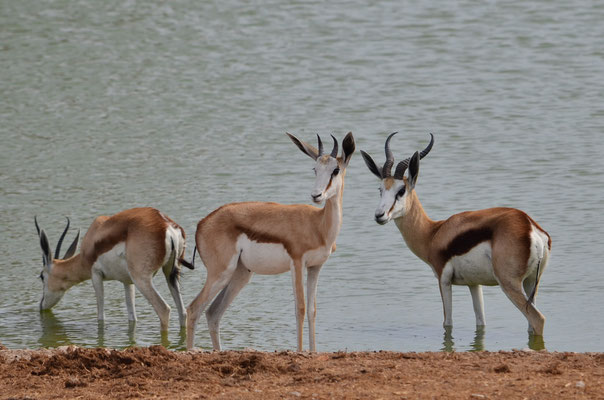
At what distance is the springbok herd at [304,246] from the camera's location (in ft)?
28.3

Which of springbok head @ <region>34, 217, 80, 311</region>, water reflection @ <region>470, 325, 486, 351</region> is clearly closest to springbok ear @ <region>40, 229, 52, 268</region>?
springbok head @ <region>34, 217, 80, 311</region>

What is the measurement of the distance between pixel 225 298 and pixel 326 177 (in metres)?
1.49

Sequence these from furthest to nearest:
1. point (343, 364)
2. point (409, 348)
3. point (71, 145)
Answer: point (71, 145) → point (409, 348) → point (343, 364)

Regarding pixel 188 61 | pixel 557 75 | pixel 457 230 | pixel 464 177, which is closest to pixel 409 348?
pixel 457 230

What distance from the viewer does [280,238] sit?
8.67 m

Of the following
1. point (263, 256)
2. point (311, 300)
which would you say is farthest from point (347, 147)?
point (311, 300)

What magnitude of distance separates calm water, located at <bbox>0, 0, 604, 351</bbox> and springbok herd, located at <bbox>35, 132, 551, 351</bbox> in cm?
47

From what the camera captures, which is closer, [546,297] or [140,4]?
[546,297]

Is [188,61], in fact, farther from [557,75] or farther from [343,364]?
[343,364]

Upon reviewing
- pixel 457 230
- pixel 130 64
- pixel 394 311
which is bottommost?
pixel 394 311

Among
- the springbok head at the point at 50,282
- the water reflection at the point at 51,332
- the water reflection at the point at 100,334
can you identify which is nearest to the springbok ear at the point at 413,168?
the water reflection at the point at 100,334

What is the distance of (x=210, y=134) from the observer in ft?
64.4

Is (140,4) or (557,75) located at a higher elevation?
(140,4)

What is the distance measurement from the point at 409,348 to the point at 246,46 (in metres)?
16.7
